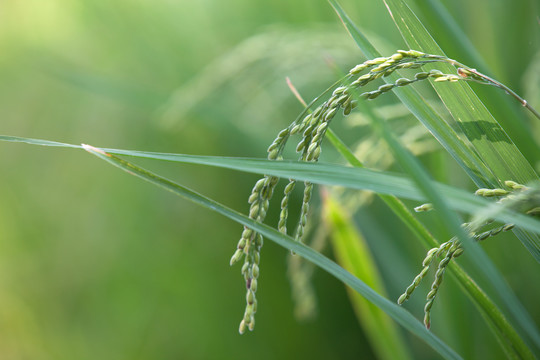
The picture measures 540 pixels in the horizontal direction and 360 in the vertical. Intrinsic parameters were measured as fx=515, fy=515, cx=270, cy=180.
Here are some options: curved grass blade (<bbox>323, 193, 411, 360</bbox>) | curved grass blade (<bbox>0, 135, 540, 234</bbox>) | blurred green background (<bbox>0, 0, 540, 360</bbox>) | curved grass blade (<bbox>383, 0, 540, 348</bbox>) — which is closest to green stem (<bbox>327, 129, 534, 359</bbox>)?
curved grass blade (<bbox>383, 0, 540, 348</bbox>)

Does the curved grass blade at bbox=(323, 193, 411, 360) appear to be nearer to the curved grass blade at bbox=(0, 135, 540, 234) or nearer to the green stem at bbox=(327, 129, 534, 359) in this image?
the green stem at bbox=(327, 129, 534, 359)

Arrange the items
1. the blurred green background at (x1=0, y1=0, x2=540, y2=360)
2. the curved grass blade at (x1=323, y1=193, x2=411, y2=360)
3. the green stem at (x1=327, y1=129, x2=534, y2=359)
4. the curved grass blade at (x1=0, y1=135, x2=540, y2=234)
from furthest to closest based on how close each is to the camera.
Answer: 1. the blurred green background at (x1=0, y1=0, x2=540, y2=360)
2. the curved grass blade at (x1=323, y1=193, x2=411, y2=360)
3. the green stem at (x1=327, y1=129, x2=534, y2=359)
4. the curved grass blade at (x1=0, y1=135, x2=540, y2=234)

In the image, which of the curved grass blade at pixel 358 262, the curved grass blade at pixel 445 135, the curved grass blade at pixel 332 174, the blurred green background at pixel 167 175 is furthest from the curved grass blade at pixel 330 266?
the blurred green background at pixel 167 175

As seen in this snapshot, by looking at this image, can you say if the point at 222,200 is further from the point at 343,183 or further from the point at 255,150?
the point at 343,183

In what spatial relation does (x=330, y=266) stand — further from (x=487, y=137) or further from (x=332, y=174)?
(x=487, y=137)

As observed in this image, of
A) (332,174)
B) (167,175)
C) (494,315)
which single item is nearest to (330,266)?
(332,174)

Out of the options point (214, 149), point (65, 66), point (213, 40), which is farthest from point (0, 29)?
point (214, 149)

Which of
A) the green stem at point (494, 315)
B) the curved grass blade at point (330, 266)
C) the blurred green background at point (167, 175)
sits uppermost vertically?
the blurred green background at point (167, 175)

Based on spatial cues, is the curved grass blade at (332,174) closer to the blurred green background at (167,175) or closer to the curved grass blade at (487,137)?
the curved grass blade at (487,137)

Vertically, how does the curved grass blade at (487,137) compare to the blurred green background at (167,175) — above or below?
below
